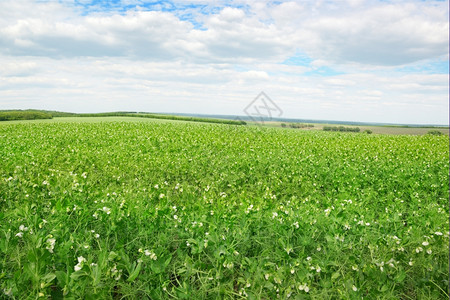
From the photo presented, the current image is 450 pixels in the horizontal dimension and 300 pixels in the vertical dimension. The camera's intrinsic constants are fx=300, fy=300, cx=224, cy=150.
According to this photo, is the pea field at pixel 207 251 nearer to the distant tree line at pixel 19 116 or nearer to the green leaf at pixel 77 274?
the green leaf at pixel 77 274

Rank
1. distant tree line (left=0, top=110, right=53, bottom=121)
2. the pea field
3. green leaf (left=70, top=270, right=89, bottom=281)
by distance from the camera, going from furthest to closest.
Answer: distant tree line (left=0, top=110, right=53, bottom=121) < the pea field < green leaf (left=70, top=270, right=89, bottom=281)

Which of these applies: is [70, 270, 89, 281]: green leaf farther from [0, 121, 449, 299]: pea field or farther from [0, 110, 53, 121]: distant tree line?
[0, 110, 53, 121]: distant tree line

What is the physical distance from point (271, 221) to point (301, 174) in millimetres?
5487

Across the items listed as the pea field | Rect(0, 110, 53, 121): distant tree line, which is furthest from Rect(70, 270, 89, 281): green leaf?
Rect(0, 110, 53, 121): distant tree line

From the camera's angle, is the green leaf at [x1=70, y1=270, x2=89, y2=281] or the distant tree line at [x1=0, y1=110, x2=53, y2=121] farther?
the distant tree line at [x1=0, y1=110, x2=53, y2=121]

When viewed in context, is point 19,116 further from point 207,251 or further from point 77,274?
point 77,274

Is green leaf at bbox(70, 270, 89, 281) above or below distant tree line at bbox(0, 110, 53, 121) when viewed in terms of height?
below

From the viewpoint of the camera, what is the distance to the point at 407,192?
872cm

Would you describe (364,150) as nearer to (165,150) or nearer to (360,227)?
(165,150)

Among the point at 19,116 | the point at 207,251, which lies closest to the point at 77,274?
the point at 207,251

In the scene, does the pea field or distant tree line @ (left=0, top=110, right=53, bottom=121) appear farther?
distant tree line @ (left=0, top=110, right=53, bottom=121)

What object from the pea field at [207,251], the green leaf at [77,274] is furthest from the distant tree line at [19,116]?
the green leaf at [77,274]

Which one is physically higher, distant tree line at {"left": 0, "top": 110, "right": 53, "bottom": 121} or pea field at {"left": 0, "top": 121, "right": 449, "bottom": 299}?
distant tree line at {"left": 0, "top": 110, "right": 53, "bottom": 121}

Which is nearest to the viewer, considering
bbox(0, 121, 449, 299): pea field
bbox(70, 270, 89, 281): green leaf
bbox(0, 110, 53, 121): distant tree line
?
bbox(70, 270, 89, 281): green leaf
